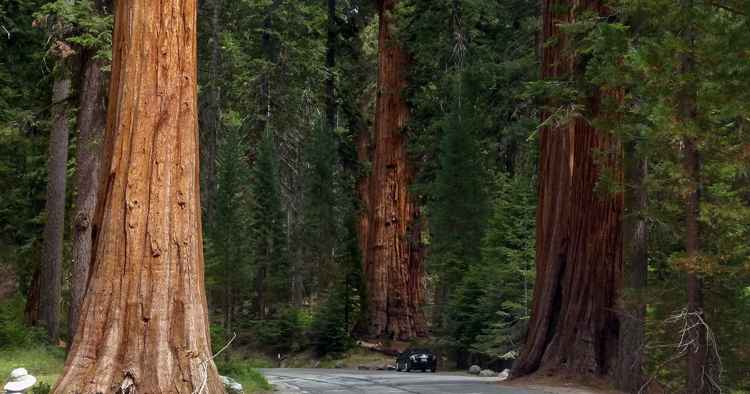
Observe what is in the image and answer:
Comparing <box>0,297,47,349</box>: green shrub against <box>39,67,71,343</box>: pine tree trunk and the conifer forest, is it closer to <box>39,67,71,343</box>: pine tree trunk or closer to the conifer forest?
the conifer forest

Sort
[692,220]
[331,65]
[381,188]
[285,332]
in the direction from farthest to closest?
[331,65] < [285,332] < [381,188] < [692,220]

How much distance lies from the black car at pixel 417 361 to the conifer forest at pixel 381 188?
5.08 feet

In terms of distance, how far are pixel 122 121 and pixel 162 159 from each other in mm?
684

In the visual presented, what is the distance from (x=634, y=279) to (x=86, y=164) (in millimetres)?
10959

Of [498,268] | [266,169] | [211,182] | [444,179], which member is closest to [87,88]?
[498,268]

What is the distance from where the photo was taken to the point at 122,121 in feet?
41.8

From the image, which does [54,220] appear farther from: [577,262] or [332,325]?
[332,325]

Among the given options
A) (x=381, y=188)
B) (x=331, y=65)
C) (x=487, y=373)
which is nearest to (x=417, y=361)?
(x=487, y=373)

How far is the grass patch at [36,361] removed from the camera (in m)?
19.2

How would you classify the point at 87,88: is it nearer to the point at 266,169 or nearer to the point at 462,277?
the point at 462,277

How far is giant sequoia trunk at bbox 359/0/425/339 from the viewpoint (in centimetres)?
3869

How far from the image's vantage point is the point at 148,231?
12.4m

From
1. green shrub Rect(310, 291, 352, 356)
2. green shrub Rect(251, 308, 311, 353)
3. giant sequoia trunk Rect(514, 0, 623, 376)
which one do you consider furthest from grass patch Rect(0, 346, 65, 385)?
green shrub Rect(251, 308, 311, 353)

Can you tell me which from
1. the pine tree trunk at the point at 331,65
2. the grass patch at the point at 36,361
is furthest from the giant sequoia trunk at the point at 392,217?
the grass patch at the point at 36,361
